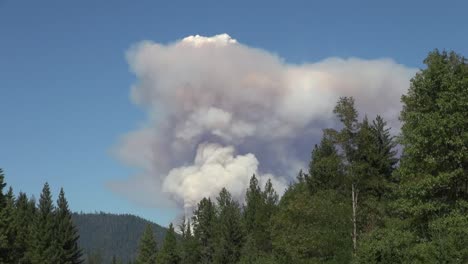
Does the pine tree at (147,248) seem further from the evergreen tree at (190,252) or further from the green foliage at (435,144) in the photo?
the green foliage at (435,144)

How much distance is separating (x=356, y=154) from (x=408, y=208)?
13542mm

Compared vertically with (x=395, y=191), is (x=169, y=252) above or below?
above

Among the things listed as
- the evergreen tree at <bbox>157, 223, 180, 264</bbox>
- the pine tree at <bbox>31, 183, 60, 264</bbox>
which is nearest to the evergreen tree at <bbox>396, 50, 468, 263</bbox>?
the pine tree at <bbox>31, 183, 60, 264</bbox>

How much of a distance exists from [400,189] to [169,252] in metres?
102

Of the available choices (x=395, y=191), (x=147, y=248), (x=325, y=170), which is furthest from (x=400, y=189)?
(x=147, y=248)

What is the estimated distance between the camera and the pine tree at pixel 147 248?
445 feet

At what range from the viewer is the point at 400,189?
34406 mm

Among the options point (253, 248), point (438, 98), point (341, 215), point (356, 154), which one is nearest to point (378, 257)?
point (438, 98)

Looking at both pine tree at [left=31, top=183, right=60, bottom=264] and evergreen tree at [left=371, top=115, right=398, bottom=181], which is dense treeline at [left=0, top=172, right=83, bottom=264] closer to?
pine tree at [left=31, top=183, right=60, bottom=264]

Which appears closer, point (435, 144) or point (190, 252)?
point (435, 144)

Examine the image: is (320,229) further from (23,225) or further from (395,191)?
(23,225)

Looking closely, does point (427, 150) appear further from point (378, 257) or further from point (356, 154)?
point (356, 154)

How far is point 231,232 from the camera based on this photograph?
116 metres

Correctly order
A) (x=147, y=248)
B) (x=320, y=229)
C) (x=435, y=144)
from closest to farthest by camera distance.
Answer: (x=435, y=144) < (x=320, y=229) < (x=147, y=248)
